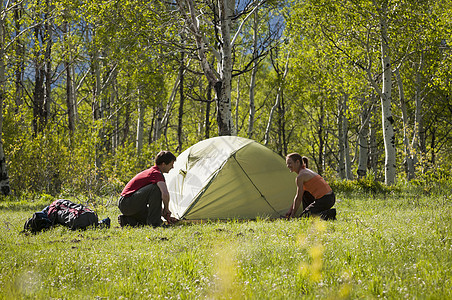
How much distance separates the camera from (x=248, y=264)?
4496 mm

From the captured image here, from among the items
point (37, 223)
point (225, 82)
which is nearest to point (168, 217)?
point (37, 223)

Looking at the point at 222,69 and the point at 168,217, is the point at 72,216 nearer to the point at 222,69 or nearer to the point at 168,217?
the point at 168,217

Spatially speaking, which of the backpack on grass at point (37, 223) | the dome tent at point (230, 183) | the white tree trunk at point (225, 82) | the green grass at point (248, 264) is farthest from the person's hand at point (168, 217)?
the white tree trunk at point (225, 82)

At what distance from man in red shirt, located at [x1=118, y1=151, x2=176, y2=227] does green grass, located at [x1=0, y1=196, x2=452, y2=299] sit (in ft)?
4.72

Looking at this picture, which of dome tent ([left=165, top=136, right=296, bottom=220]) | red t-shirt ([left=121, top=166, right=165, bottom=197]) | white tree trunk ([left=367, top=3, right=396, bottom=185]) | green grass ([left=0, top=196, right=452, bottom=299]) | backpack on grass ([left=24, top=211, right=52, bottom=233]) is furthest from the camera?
white tree trunk ([left=367, top=3, right=396, bottom=185])

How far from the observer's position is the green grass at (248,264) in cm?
373

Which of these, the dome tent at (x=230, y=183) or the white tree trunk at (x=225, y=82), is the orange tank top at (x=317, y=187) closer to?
the dome tent at (x=230, y=183)

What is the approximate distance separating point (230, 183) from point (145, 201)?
1.97 meters

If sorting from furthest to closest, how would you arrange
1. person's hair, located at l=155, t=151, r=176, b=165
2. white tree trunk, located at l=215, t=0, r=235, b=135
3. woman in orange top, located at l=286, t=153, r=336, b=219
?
white tree trunk, located at l=215, t=0, r=235, b=135 < person's hair, located at l=155, t=151, r=176, b=165 < woman in orange top, located at l=286, t=153, r=336, b=219

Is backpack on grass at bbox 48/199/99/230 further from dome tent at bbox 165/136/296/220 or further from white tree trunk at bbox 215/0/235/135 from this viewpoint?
white tree trunk at bbox 215/0/235/135

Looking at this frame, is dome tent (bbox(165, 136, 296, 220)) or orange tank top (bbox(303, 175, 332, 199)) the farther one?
dome tent (bbox(165, 136, 296, 220))

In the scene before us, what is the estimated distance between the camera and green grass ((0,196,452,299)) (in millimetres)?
3727

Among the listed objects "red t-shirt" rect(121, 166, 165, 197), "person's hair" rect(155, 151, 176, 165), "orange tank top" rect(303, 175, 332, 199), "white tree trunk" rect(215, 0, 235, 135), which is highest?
"white tree trunk" rect(215, 0, 235, 135)

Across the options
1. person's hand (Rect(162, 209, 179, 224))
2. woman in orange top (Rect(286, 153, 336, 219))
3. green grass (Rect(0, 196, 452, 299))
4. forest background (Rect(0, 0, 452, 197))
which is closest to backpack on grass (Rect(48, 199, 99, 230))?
green grass (Rect(0, 196, 452, 299))
